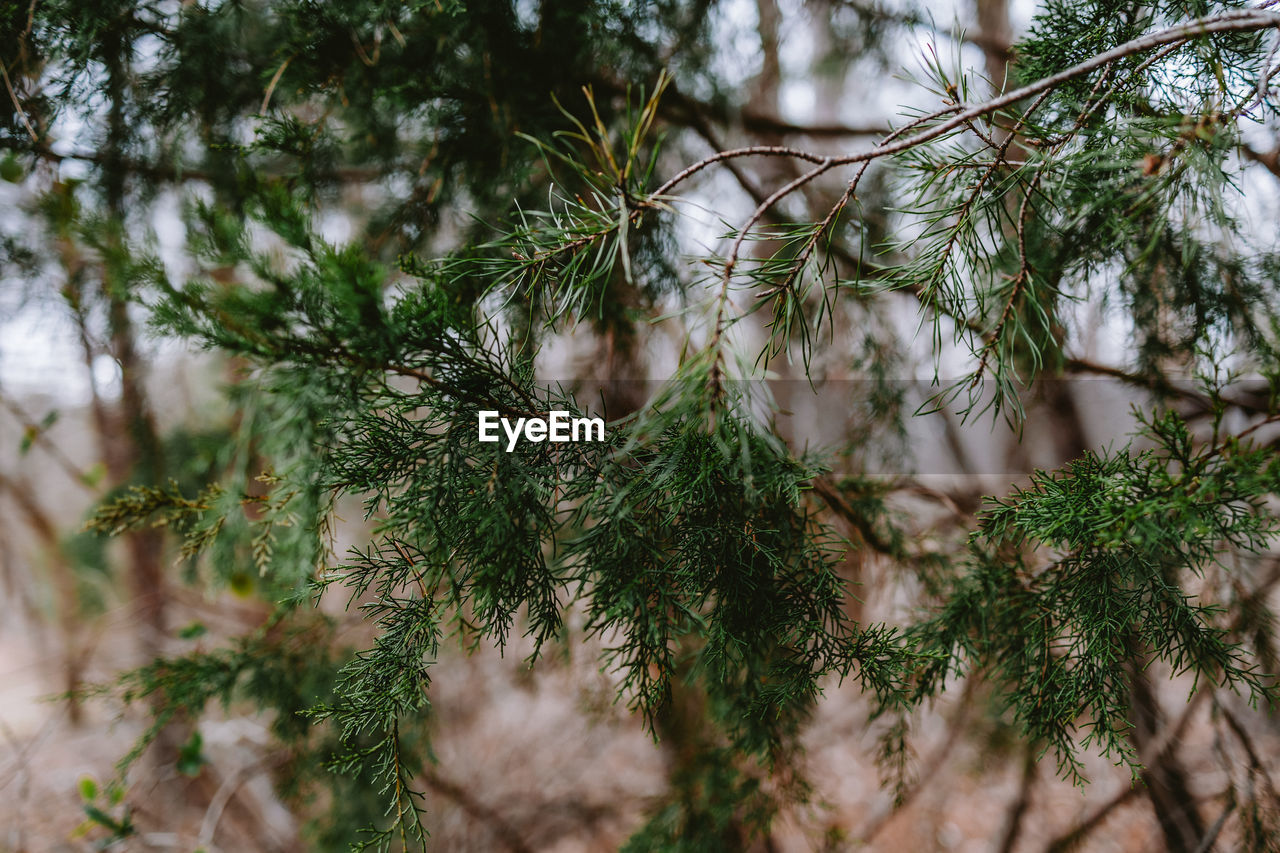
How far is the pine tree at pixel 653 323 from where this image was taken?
689mm

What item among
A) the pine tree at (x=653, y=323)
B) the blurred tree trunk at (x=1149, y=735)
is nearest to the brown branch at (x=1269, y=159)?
the pine tree at (x=653, y=323)

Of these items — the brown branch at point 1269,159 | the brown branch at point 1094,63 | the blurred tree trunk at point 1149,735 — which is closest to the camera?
the brown branch at point 1094,63

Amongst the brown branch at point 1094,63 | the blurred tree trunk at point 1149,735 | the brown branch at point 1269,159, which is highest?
the brown branch at point 1269,159

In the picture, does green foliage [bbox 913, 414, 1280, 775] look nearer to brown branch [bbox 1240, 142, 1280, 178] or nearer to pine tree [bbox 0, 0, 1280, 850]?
pine tree [bbox 0, 0, 1280, 850]

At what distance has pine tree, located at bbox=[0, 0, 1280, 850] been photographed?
69cm

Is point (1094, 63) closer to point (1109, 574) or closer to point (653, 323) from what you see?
point (653, 323)

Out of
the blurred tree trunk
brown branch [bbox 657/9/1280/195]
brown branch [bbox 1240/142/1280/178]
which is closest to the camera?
brown branch [bbox 657/9/1280/195]

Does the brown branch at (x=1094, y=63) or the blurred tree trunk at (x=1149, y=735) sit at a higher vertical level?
the brown branch at (x=1094, y=63)

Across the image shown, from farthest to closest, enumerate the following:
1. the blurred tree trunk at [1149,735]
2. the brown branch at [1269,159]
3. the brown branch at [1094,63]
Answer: the blurred tree trunk at [1149,735]
the brown branch at [1269,159]
the brown branch at [1094,63]

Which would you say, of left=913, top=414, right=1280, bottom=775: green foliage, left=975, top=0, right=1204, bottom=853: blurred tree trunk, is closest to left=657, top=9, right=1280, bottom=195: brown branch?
left=913, top=414, right=1280, bottom=775: green foliage

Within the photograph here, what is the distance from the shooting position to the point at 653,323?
744 millimetres

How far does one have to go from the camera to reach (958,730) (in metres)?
2.57

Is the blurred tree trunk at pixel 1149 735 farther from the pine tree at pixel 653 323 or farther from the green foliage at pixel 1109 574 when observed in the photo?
the green foliage at pixel 1109 574

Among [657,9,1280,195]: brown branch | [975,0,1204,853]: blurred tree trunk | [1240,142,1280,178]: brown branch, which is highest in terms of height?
[1240,142,1280,178]: brown branch
